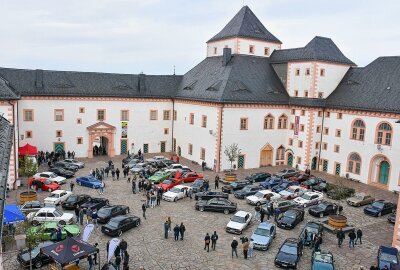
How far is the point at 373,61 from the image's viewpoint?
4706cm

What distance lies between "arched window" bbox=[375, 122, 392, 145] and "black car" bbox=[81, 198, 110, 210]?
99.7ft

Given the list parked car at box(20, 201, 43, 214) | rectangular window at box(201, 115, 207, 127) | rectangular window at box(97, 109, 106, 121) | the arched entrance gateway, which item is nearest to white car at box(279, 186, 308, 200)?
rectangular window at box(201, 115, 207, 127)

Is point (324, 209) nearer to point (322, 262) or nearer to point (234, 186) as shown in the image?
point (234, 186)

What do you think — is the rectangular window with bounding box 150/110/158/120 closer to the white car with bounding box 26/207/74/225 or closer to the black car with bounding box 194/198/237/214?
the black car with bounding box 194/198/237/214

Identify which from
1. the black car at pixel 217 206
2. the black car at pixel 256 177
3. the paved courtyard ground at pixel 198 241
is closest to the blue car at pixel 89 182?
the paved courtyard ground at pixel 198 241

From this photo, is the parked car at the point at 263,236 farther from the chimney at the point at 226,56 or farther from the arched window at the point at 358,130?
the chimney at the point at 226,56

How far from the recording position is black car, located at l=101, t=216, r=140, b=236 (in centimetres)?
2573

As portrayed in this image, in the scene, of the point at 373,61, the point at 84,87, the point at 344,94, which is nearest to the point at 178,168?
the point at 84,87

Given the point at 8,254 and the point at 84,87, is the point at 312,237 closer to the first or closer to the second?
the point at 8,254

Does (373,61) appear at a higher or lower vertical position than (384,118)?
higher

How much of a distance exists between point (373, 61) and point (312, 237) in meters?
30.4

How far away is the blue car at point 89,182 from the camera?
37.4 meters

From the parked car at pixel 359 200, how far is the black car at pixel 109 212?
2124cm

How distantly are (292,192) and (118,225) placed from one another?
18.4 meters
